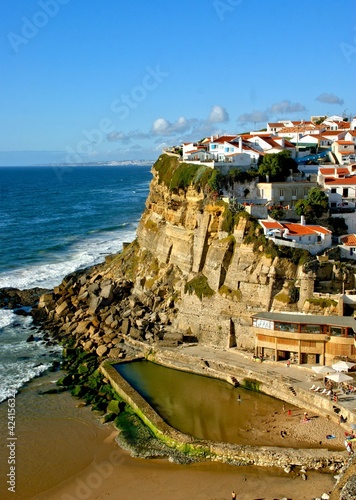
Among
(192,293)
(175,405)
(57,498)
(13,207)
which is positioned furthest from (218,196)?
(13,207)

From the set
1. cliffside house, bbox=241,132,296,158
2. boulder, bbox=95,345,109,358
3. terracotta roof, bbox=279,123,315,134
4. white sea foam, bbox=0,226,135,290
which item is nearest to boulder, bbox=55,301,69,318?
boulder, bbox=95,345,109,358

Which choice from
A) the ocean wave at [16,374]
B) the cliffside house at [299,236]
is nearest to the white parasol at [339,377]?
the cliffside house at [299,236]

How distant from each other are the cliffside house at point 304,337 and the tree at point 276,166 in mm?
17165

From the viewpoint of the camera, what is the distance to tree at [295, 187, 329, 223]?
4666 cm

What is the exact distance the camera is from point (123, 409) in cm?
3447

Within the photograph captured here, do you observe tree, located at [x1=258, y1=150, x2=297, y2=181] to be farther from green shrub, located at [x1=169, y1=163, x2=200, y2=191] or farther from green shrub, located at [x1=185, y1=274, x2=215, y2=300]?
green shrub, located at [x1=185, y1=274, x2=215, y2=300]

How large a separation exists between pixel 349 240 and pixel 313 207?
547 cm

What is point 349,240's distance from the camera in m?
42.6

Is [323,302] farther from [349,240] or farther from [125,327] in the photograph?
[125,327]

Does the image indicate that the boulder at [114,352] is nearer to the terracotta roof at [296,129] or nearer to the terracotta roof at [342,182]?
the terracotta roof at [342,182]

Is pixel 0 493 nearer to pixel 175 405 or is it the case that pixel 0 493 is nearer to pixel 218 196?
pixel 175 405

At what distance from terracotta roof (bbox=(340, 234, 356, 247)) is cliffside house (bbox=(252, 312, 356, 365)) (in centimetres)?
742

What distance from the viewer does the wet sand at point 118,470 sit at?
26.5 metres

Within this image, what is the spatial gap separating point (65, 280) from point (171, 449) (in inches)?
1280
